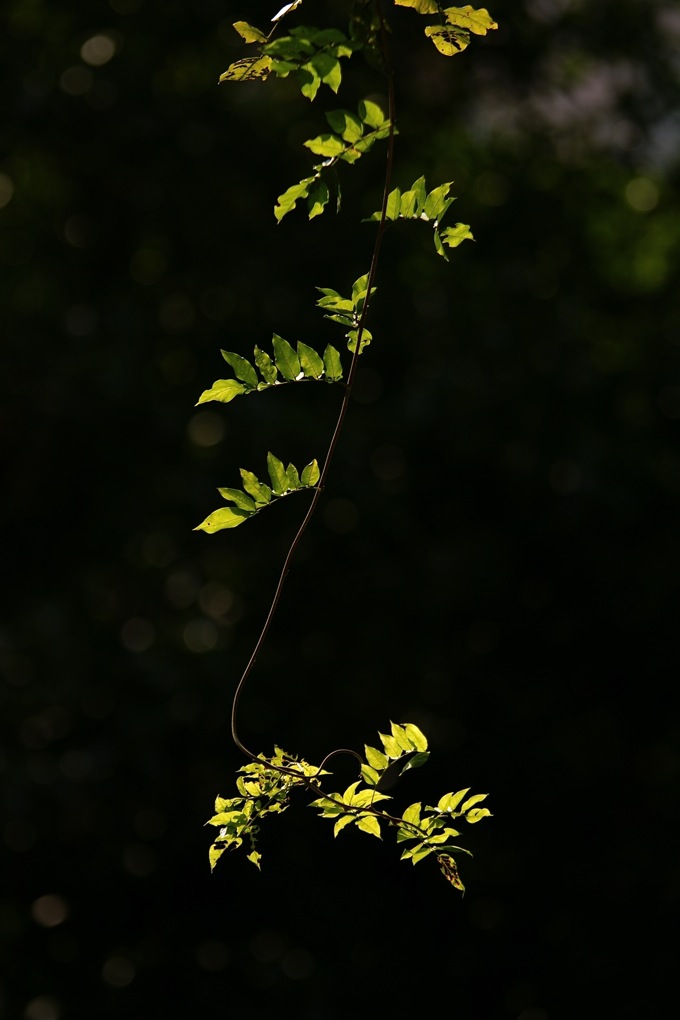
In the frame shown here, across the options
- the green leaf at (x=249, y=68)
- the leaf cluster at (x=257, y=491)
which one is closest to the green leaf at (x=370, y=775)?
the leaf cluster at (x=257, y=491)

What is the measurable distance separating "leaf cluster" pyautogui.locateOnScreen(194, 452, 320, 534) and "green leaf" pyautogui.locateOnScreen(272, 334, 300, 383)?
56mm

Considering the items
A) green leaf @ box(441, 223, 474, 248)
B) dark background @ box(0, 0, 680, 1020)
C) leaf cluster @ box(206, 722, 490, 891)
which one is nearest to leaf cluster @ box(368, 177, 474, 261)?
green leaf @ box(441, 223, 474, 248)

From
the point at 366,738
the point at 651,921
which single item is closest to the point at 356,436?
the point at 366,738

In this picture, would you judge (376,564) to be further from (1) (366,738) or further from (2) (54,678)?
(2) (54,678)

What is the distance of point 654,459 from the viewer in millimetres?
3752

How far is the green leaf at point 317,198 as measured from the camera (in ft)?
2.07

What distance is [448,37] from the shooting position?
631 mm

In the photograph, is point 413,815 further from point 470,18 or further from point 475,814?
point 470,18

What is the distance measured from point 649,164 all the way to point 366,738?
8.32 feet

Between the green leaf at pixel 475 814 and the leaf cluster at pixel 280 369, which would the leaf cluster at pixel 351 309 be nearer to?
the leaf cluster at pixel 280 369

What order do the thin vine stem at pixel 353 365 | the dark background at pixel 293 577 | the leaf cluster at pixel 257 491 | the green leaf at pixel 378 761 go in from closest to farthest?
1. the thin vine stem at pixel 353 365
2. the leaf cluster at pixel 257 491
3. the green leaf at pixel 378 761
4. the dark background at pixel 293 577

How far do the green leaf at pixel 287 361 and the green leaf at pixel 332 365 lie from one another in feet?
0.07

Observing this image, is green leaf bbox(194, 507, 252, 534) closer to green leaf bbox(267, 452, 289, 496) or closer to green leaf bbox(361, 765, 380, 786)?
green leaf bbox(267, 452, 289, 496)

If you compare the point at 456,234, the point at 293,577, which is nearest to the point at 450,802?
the point at 456,234
